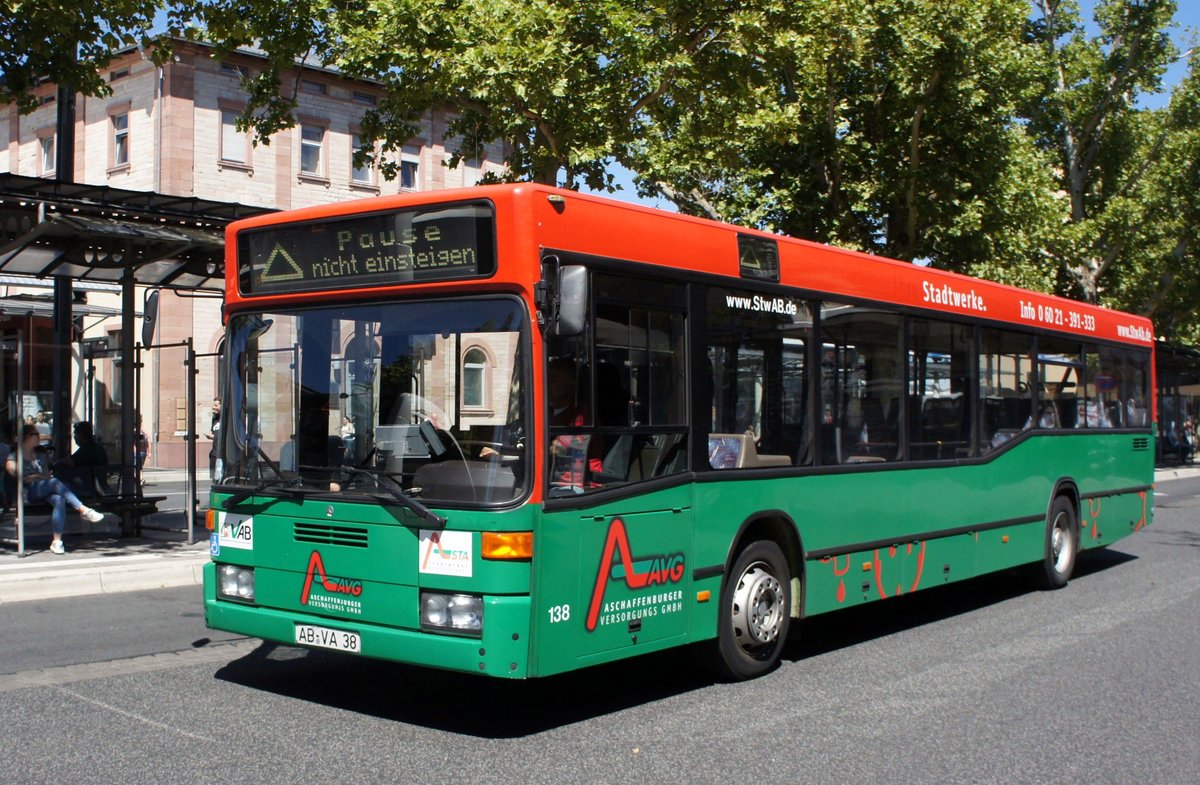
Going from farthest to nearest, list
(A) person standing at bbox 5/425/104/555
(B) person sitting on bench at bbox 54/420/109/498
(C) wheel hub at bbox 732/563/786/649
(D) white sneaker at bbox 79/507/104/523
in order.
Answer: (B) person sitting on bench at bbox 54/420/109/498 → (D) white sneaker at bbox 79/507/104/523 → (A) person standing at bbox 5/425/104/555 → (C) wheel hub at bbox 732/563/786/649

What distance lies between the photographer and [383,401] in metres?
6.70

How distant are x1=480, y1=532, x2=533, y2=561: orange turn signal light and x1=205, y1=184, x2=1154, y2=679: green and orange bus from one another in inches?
0.4

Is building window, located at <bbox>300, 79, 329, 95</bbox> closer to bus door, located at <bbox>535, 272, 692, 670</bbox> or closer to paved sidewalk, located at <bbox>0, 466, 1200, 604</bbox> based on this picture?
paved sidewalk, located at <bbox>0, 466, 1200, 604</bbox>

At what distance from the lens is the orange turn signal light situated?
20.3 feet

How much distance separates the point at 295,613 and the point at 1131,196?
3738 centimetres

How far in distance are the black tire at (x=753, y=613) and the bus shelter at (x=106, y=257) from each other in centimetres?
785

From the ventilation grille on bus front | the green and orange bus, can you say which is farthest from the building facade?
the ventilation grille on bus front

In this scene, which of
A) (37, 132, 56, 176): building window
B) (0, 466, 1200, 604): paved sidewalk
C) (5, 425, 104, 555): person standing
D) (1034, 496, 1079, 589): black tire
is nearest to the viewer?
(0, 466, 1200, 604): paved sidewalk

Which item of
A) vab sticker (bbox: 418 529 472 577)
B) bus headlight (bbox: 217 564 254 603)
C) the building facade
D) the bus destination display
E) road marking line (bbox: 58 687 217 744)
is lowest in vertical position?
road marking line (bbox: 58 687 217 744)

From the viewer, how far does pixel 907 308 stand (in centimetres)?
988

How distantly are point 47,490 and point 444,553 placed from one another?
958 centimetres

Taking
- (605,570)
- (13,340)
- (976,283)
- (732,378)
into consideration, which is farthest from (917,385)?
(13,340)

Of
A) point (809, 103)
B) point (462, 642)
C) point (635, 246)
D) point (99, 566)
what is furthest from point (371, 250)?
A: point (809, 103)

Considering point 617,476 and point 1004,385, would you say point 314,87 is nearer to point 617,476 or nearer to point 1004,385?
point 1004,385
